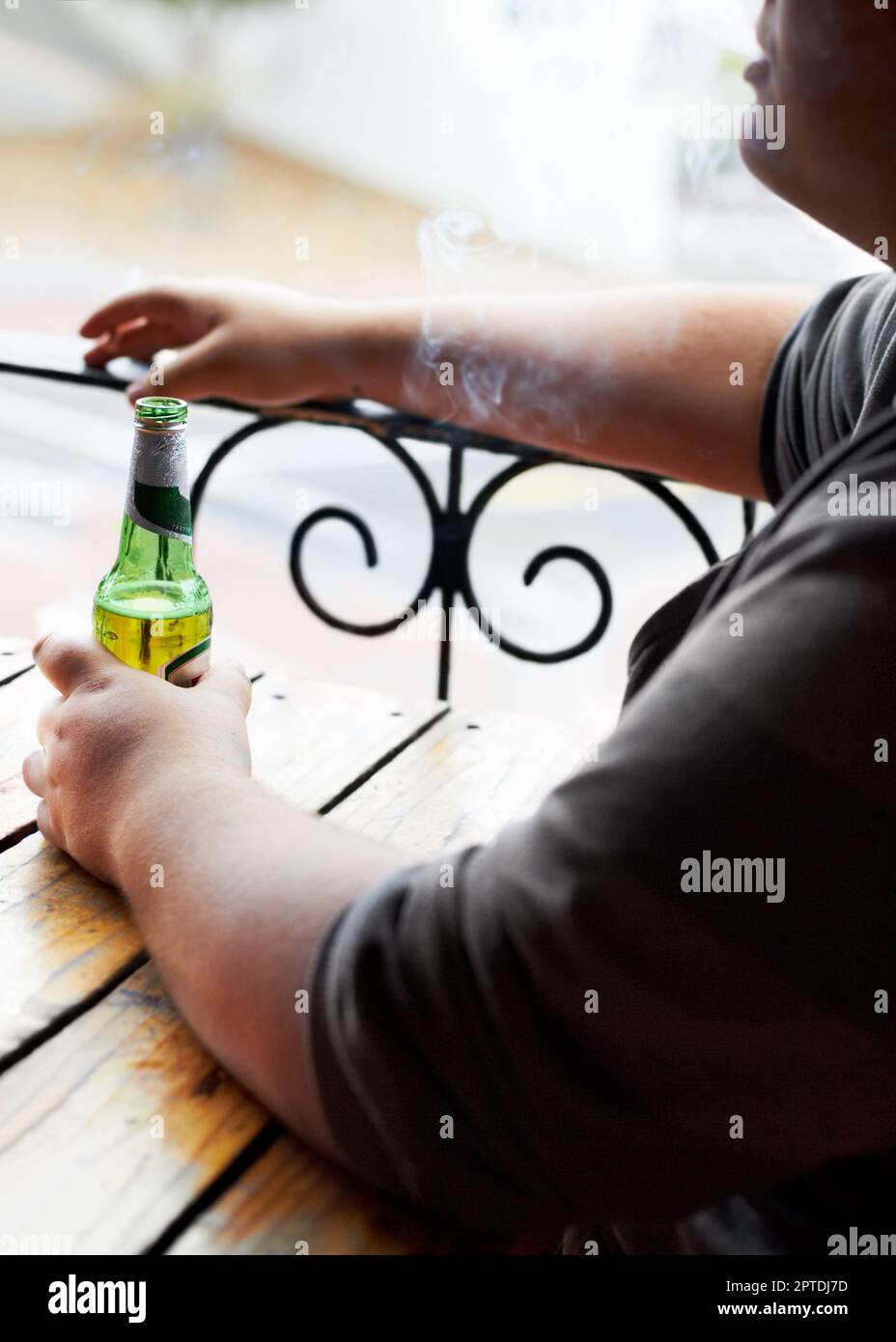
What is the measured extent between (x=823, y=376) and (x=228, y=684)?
58 centimetres

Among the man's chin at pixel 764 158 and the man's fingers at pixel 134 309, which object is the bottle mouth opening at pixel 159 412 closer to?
the man's chin at pixel 764 158

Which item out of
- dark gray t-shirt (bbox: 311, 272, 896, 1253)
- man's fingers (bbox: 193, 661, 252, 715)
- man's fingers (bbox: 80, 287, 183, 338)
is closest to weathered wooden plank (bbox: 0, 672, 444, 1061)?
man's fingers (bbox: 193, 661, 252, 715)

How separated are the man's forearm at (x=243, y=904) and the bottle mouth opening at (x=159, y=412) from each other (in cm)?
27

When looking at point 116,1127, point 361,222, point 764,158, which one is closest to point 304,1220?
point 116,1127

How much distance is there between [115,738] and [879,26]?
1.93ft

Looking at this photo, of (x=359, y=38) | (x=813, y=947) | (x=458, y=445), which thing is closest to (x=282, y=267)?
(x=359, y=38)

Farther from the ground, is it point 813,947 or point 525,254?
point 525,254

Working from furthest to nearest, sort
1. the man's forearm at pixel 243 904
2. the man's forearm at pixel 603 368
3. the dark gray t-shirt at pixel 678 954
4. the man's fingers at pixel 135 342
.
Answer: the man's fingers at pixel 135 342 → the man's forearm at pixel 603 368 → the man's forearm at pixel 243 904 → the dark gray t-shirt at pixel 678 954

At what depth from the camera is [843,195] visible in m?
0.67

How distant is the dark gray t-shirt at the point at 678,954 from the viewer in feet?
1.63

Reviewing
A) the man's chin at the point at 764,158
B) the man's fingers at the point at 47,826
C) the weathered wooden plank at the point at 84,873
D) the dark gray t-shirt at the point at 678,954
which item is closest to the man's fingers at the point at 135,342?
the weathered wooden plank at the point at 84,873

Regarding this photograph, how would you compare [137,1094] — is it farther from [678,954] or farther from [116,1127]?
[678,954]

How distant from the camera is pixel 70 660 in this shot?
864 mm
